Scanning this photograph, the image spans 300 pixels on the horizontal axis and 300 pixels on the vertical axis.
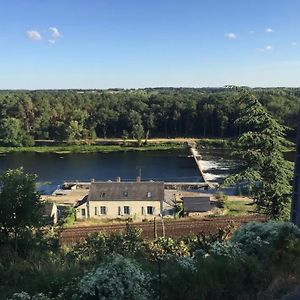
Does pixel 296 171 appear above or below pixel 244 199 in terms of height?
above

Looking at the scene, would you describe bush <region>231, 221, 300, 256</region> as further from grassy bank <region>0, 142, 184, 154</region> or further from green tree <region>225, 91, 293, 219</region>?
grassy bank <region>0, 142, 184, 154</region>

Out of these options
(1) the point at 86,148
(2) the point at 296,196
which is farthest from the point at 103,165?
(2) the point at 296,196

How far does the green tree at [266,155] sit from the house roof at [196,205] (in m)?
13.9

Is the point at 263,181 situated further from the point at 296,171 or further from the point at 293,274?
the point at 293,274

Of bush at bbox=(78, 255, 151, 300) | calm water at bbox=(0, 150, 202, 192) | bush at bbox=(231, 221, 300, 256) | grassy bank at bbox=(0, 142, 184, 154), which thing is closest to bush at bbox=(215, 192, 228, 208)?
calm water at bbox=(0, 150, 202, 192)

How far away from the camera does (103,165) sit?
40062 millimetres

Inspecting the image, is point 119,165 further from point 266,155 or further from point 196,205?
point 266,155

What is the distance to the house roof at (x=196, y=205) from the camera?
75.3 ft

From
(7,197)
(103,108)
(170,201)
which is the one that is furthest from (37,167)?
(7,197)

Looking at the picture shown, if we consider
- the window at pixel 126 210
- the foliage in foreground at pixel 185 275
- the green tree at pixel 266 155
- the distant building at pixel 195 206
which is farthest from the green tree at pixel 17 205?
the distant building at pixel 195 206

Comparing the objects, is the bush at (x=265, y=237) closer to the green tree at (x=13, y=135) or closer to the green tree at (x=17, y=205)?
the green tree at (x=17, y=205)

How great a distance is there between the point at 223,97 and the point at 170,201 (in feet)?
125

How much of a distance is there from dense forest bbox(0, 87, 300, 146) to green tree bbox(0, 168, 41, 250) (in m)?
42.8

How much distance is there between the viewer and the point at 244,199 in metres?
26.4
